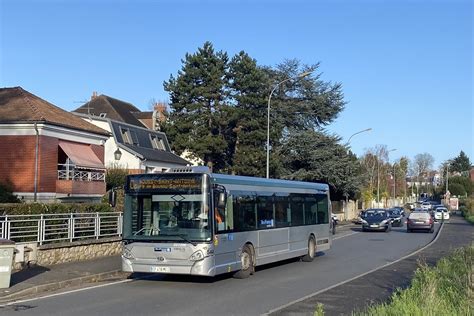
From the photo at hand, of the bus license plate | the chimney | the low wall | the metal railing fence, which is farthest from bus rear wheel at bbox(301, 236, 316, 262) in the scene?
the chimney

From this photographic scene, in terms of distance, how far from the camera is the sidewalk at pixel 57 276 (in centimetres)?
1270

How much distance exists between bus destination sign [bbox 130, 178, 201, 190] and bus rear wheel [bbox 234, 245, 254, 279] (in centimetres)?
260

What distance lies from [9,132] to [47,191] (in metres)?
3.53

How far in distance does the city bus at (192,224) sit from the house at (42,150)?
1625 cm

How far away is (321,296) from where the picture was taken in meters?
12.0

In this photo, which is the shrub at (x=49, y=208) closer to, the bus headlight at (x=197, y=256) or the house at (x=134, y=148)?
the bus headlight at (x=197, y=256)

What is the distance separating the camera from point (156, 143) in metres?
53.4

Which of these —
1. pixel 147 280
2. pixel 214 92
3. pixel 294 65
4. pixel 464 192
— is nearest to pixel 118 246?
pixel 147 280

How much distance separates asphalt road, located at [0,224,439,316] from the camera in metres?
10.6

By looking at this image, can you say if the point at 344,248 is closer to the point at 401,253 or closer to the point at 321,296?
the point at 401,253

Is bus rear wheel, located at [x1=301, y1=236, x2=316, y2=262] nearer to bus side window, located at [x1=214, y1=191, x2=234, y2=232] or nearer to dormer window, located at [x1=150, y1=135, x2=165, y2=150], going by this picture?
bus side window, located at [x1=214, y1=191, x2=234, y2=232]

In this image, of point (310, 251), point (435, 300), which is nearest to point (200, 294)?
point (435, 300)

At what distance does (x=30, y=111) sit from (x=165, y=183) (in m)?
18.2

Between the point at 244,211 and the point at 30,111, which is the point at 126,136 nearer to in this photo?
the point at 30,111
